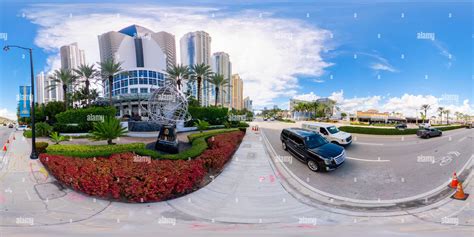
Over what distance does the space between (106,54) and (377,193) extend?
84275 millimetres

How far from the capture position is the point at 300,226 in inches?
170

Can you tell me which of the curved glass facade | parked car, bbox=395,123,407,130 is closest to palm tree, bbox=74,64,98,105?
the curved glass facade

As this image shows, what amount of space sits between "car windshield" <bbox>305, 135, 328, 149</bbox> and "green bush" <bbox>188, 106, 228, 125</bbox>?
20.4 meters

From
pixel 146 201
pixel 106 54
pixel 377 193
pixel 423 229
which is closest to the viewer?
pixel 423 229

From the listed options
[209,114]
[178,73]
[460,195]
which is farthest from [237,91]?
[460,195]

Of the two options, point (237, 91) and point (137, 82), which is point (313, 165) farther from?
point (237, 91)

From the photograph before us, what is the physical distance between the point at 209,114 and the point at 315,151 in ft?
72.8

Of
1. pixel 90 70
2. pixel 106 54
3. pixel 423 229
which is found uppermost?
pixel 106 54

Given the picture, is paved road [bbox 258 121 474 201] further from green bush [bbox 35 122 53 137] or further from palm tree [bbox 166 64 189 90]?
palm tree [bbox 166 64 189 90]

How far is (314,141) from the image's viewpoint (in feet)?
26.5

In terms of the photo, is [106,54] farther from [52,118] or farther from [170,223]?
[170,223]

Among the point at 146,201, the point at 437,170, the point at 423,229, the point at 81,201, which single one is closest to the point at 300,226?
the point at 423,229

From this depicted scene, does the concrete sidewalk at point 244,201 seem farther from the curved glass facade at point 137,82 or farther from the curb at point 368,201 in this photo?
the curved glass facade at point 137,82

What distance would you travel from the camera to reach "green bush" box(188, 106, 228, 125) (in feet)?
88.2
